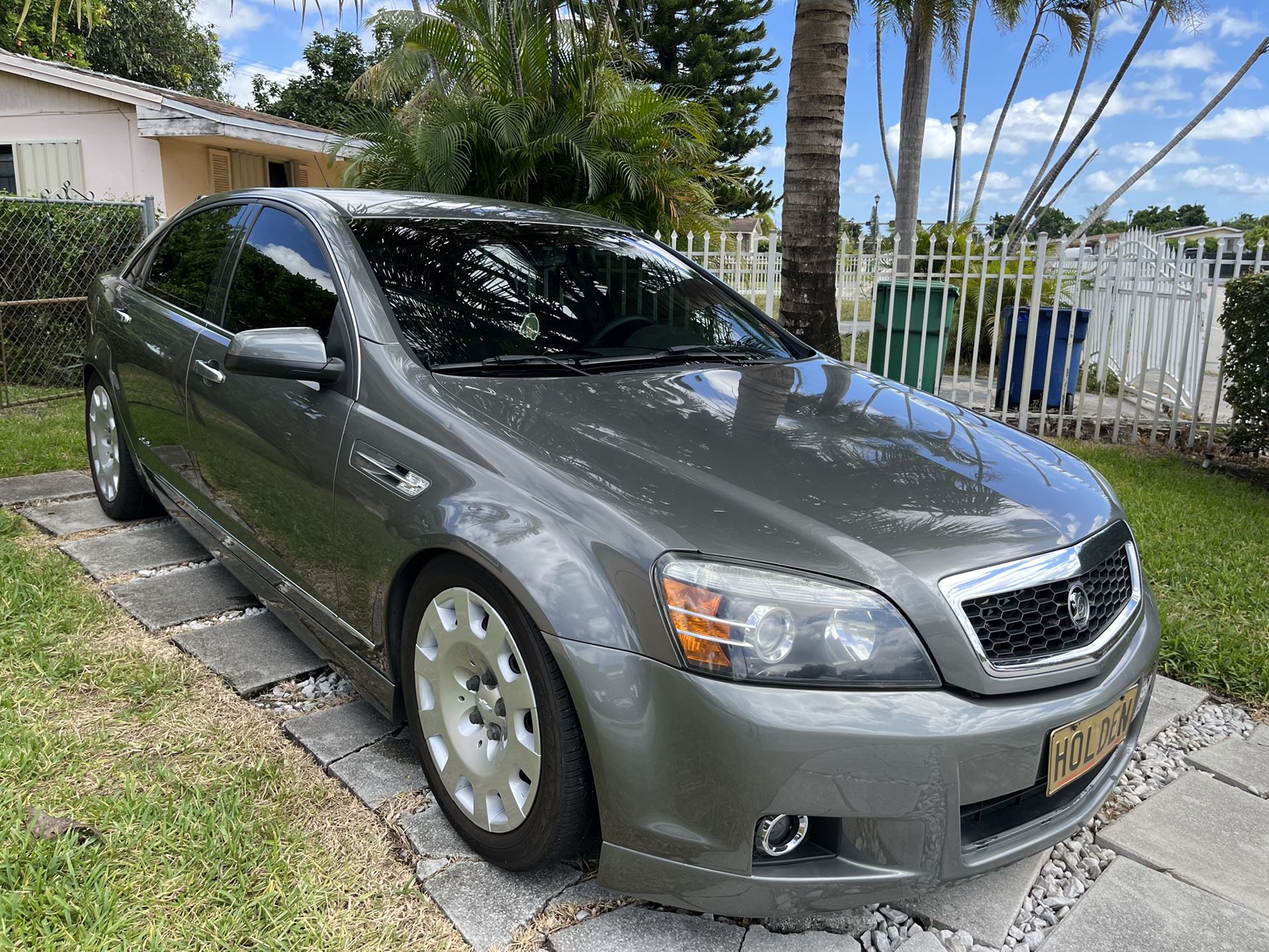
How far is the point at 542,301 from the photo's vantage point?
115 inches

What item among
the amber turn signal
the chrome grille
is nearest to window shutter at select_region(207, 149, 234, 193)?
the amber turn signal

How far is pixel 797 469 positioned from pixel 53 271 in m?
8.14

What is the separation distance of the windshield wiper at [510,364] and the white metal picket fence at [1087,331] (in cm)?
375

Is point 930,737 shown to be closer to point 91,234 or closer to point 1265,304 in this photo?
point 1265,304

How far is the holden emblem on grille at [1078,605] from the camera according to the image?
6.50 ft

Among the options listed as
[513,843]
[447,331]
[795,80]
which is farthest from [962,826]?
[795,80]

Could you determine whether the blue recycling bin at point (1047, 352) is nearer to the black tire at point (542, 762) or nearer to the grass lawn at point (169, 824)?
the black tire at point (542, 762)

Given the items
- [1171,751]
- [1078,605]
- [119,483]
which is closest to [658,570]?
[1078,605]

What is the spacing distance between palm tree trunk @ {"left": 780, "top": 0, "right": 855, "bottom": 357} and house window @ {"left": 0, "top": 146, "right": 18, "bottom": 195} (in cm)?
1241

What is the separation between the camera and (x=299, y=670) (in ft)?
10.3

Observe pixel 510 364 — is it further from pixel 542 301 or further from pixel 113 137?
pixel 113 137

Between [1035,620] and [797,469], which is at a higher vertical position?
[797,469]

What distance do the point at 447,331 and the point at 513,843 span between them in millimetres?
1356

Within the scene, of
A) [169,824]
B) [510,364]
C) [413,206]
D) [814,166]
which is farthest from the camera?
[814,166]
